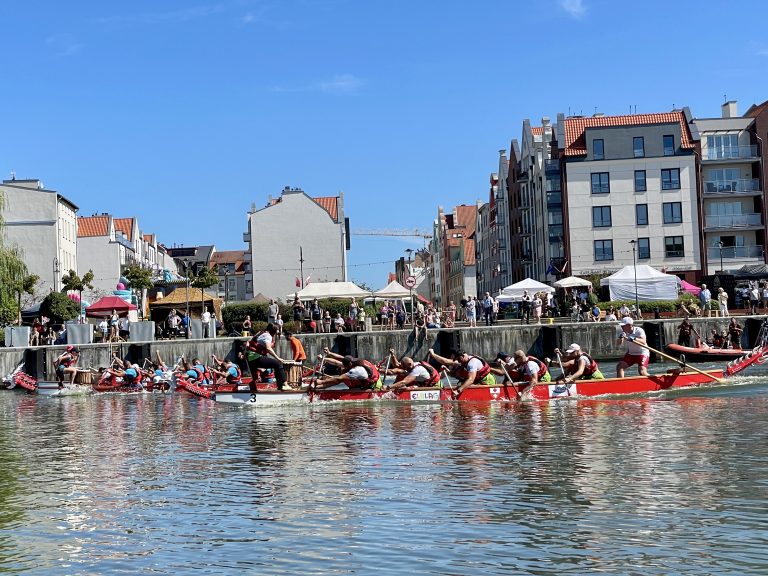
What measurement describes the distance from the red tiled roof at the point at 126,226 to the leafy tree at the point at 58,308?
59245 millimetres

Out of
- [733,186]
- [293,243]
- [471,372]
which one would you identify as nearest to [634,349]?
[471,372]

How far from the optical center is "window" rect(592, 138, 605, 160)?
81.4m

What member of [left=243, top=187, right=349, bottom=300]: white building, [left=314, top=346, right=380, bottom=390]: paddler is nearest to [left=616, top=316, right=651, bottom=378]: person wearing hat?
[left=314, top=346, right=380, bottom=390]: paddler

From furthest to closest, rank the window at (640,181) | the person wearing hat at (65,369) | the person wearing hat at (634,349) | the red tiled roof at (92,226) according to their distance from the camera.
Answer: the red tiled roof at (92,226) < the window at (640,181) < the person wearing hat at (65,369) < the person wearing hat at (634,349)

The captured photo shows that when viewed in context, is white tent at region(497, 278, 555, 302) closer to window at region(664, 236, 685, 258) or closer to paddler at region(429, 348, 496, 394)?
window at region(664, 236, 685, 258)

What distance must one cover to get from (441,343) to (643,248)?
106ft

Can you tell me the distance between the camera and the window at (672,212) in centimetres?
8019

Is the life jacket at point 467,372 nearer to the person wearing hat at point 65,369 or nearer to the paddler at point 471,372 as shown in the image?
the paddler at point 471,372

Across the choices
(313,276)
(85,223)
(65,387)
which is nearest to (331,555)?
(65,387)

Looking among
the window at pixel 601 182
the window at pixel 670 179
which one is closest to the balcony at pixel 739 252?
the window at pixel 670 179

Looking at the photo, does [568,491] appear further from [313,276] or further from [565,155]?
[313,276]

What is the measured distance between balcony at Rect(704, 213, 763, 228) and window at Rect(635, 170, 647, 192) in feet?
17.1

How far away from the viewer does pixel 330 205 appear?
356 feet

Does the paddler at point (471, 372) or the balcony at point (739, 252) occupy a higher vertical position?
the balcony at point (739, 252)
